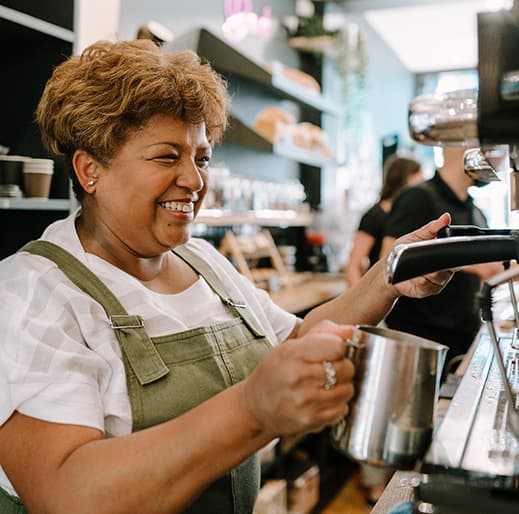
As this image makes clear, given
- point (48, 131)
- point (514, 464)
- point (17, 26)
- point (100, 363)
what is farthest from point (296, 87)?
point (514, 464)

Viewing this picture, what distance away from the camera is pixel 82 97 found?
1.12 m

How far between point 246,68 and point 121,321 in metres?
2.49

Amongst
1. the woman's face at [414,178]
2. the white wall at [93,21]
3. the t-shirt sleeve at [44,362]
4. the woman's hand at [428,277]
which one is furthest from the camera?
the woman's face at [414,178]

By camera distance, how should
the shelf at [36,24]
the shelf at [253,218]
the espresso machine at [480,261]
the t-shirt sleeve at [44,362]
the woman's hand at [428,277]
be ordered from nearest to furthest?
the espresso machine at [480,261]
the t-shirt sleeve at [44,362]
the woman's hand at [428,277]
the shelf at [36,24]
the shelf at [253,218]

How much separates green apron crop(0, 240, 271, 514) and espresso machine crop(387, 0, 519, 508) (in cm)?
44

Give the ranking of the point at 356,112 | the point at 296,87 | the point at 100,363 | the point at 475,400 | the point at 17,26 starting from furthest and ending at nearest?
the point at 356,112 < the point at 296,87 < the point at 17,26 < the point at 100,363 < the point at 475,400

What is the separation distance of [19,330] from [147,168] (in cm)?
37

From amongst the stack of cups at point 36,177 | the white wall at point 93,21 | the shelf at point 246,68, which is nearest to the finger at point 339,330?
the stack of cups at point 36,177

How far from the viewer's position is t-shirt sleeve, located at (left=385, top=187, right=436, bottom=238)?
2199 mm

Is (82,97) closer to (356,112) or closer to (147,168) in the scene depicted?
(147,168)

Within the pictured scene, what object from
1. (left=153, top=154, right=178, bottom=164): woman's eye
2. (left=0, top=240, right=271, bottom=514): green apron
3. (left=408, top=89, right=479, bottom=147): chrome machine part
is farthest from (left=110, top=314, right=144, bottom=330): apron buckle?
(left=408, top=89, right=479, bottom=147): chrome machine part

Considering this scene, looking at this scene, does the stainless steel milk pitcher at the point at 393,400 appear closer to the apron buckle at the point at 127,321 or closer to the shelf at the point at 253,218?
the apron buckle at the point at 127,321

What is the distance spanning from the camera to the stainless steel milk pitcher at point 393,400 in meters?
0.64

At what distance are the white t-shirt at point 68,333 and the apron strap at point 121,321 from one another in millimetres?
14
